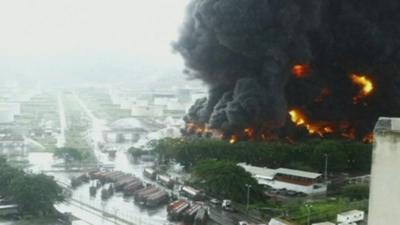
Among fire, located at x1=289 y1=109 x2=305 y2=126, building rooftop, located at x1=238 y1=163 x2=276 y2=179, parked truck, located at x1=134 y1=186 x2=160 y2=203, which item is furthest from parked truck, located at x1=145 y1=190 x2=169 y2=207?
fire, located at x1=289 y1=109 x2=305 y2=126

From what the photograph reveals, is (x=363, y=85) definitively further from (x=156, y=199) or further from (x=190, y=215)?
(x=190, y=215)

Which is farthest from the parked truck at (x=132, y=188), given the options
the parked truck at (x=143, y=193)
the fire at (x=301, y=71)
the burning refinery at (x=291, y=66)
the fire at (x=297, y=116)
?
the fire at (x=301, y=71)

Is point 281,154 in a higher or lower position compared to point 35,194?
higher

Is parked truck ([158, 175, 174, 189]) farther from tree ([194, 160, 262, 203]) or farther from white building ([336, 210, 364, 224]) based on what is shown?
white building ([336, 210, 364, 224])

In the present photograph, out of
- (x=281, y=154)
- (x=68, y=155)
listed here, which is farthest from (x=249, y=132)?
(x=68, y=155)

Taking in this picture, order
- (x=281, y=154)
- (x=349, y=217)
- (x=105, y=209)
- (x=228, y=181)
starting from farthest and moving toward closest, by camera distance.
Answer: (x=281, y=154), (x=228, y=181), (x=105, y=209), (x=349, y=217)

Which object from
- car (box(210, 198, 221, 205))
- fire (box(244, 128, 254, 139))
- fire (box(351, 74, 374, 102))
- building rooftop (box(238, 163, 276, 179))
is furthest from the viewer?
fire (box(351, 74, 374, 102))
